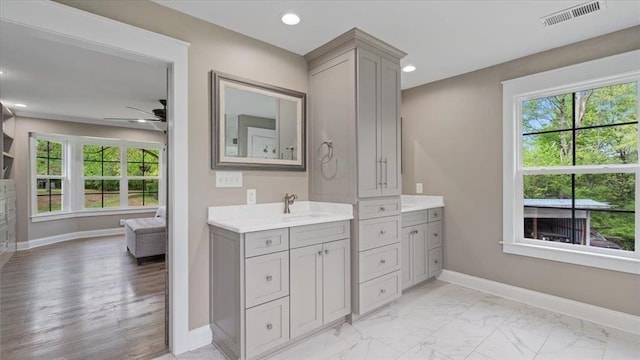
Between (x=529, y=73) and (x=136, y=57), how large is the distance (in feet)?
11.2

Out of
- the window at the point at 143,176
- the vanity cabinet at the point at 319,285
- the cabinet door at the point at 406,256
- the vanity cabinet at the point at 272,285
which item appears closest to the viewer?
the vanity cabinet at the point at 272,285

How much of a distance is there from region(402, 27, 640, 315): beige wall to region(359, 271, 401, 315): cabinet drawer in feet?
3.62

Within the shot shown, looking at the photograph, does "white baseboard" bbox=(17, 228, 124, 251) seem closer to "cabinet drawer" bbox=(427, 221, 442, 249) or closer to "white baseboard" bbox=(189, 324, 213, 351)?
"white baseboard" bbox=(189, 324, 213, 351)

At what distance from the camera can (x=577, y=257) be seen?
8.54 feet

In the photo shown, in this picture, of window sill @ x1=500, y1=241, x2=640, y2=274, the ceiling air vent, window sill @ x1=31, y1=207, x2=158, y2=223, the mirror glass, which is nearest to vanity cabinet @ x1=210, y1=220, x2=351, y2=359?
the mirror glass

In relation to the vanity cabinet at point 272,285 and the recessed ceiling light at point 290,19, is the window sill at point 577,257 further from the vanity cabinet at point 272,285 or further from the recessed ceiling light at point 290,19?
the recessed ceiling light at point 290,19

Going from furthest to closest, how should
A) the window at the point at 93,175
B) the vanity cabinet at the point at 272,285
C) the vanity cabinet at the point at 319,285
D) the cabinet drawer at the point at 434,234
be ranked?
the window at the point at 93,175 → the cabinet drawer at the point at 434,234 → the vanity cabinet at the point at 319,285 → the vanity cabinet at the point at 272,285

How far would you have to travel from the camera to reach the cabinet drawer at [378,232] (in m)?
2.49

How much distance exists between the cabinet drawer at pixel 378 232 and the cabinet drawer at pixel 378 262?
5 centimetres

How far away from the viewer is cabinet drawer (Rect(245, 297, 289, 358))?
6.15 feet

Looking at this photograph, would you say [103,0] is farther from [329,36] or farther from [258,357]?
[258,357]

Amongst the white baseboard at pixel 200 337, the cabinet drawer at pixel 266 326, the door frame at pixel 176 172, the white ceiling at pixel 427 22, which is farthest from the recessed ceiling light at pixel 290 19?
the white baseboard at pixel 200 337

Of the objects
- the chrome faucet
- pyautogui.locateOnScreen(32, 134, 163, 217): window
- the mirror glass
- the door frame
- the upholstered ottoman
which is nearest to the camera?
the door frame

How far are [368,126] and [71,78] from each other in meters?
3.72
